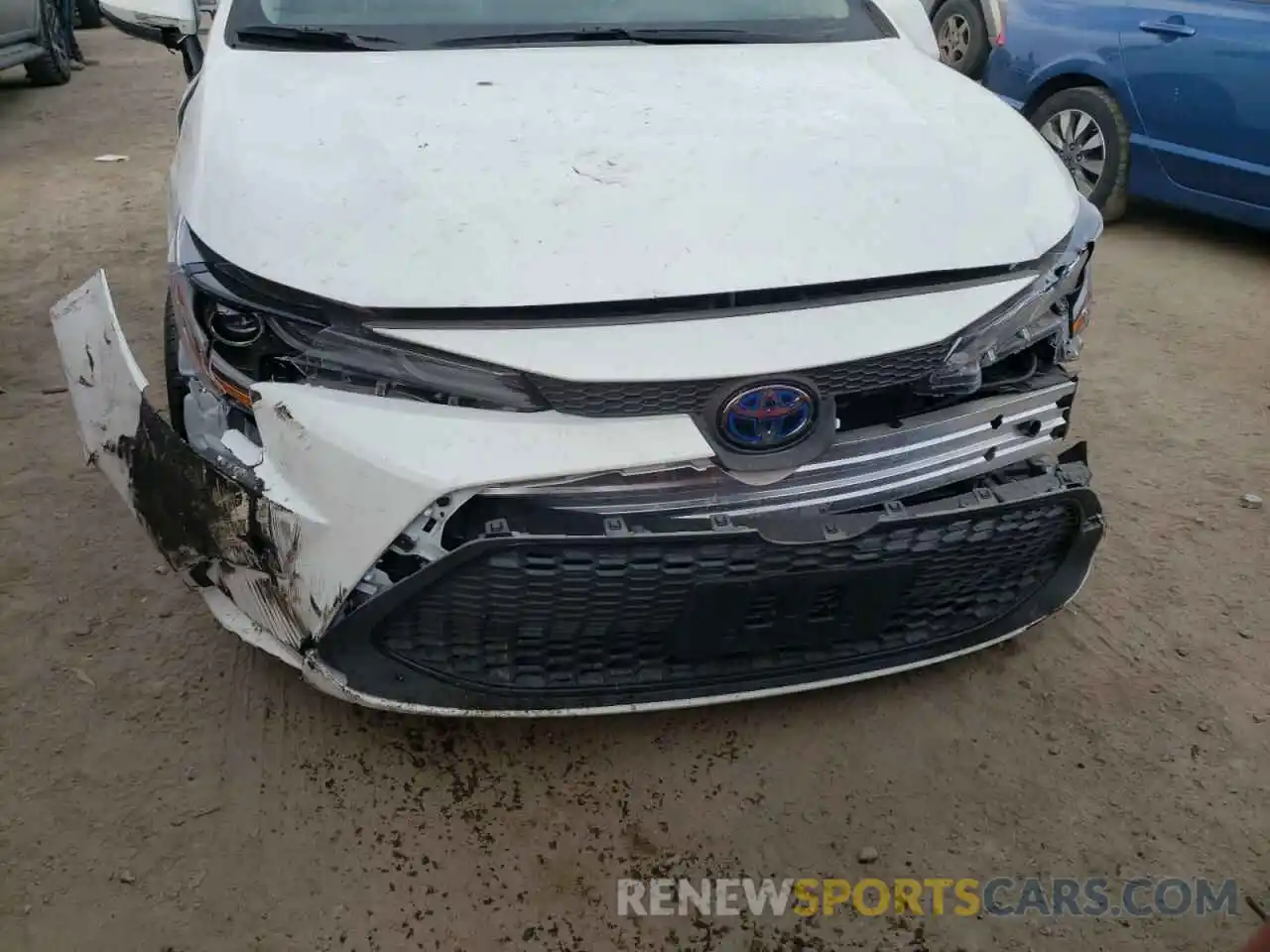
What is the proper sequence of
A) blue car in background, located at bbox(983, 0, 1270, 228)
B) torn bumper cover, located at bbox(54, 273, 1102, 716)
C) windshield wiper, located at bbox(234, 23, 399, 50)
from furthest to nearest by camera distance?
blue car in background, located at bbox(983, 0, 1270, 228)
windshield wiper, located at bbox(234, 23, 399, 50)
torn bumper cover, located at bbox(54, 273, 1102, 716)

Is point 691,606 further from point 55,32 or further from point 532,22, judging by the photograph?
point 55,32

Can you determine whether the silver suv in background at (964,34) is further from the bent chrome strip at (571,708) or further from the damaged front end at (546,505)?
the bent chrome strip at (571,708)

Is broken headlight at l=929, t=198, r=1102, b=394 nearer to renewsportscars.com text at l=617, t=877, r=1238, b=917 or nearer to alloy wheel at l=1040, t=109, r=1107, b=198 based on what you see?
renewsportscars.com text at l=617, t=877, r=1238, b=917

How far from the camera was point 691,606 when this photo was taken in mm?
1857

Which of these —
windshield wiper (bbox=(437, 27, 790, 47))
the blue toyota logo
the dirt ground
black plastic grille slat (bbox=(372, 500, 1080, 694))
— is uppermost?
windshield wiper (bbox=(437, 27, 790, 47))

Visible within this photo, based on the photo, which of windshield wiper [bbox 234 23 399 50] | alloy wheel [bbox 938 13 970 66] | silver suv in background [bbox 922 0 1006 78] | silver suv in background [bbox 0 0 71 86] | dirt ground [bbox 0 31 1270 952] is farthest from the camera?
silver suv in background [bbox 0 0 71 86]

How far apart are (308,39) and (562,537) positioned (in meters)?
1.44

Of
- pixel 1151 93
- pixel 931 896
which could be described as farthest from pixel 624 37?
pixel 1151 93

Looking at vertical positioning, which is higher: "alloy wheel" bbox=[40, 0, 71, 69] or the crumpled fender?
the crumpled fender

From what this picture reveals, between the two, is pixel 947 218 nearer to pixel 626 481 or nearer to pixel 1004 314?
pixel 1004 314

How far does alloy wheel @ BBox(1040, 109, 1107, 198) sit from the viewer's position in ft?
17.4

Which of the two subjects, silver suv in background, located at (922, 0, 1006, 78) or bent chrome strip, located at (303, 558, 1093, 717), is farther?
silver suv in background, located at (922, 0, 1006, 78)

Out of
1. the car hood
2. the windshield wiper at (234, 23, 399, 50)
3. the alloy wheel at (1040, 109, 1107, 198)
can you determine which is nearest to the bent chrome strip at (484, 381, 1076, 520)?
the car hood

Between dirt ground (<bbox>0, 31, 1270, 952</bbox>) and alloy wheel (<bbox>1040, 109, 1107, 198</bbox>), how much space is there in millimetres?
2981
